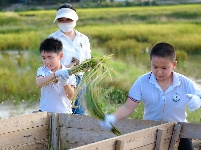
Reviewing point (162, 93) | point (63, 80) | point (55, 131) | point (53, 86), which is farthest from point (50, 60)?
point (162, 93)

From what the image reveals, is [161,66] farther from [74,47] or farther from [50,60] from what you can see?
[74,47]

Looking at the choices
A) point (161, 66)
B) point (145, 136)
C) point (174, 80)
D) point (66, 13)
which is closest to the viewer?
point (145, 136)

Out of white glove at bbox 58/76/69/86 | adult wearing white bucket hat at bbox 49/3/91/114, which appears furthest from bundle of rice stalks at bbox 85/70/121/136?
adult wearing white bucket hat at bbox 49/3/91/114

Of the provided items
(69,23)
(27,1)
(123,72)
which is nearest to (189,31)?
(123,72)

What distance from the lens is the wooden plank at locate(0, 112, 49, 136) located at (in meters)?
5.03

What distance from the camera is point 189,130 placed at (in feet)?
15.6

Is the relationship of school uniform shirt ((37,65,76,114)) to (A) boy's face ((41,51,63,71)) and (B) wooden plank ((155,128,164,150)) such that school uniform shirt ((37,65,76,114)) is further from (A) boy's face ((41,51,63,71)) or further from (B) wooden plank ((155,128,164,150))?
(B) wooden plank ((155,128,164,150))

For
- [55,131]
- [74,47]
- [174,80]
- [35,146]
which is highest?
[74,47]

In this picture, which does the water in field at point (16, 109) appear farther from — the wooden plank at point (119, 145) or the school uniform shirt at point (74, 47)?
the wooden plank at point (119, 145)

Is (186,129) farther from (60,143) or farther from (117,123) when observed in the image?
(60,143)

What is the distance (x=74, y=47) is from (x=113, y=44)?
41.8ft

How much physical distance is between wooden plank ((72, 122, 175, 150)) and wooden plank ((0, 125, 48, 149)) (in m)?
1.15

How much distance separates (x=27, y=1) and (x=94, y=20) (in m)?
6.89

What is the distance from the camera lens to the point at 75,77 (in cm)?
577
